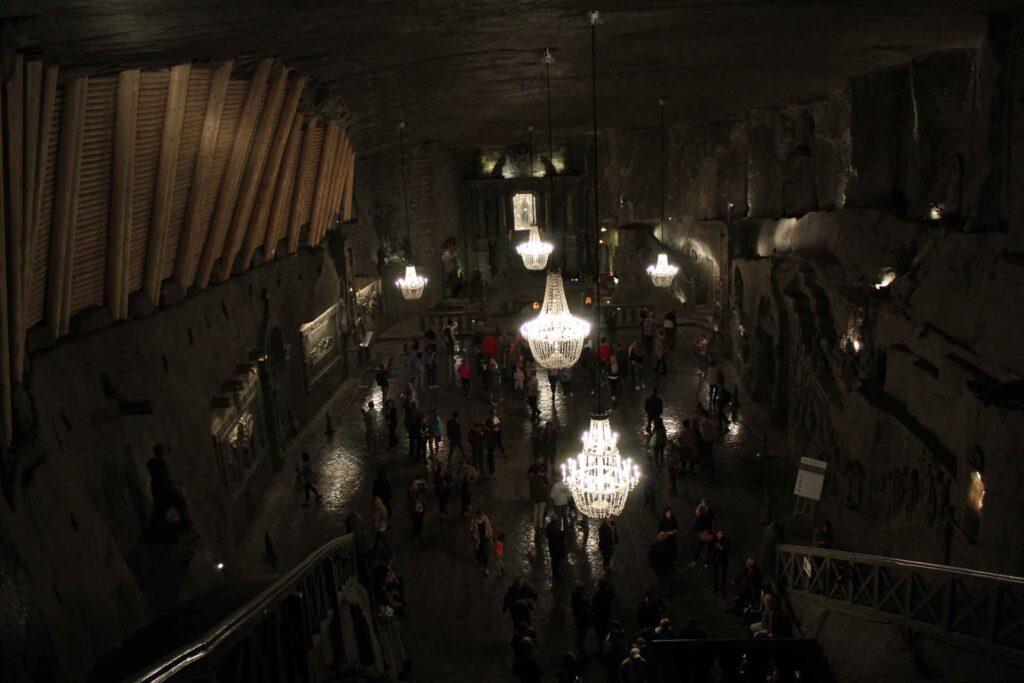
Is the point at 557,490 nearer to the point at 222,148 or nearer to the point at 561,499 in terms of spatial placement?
the point at 561,499

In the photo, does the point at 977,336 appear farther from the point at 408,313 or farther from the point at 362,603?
the point at 408,313

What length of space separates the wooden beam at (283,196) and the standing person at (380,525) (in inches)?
208

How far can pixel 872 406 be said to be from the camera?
10.1 metres

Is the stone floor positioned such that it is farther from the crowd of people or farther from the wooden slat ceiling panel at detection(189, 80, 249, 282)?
the wooden slat ceiling panel at detection(189, 80, 249, 282)

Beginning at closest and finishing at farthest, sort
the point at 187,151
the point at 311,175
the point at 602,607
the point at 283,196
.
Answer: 1. the point at 602,607
2. the point at 187,151
3. the point at 283,196
4. the point at 311,175

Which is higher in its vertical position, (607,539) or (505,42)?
(505,42)

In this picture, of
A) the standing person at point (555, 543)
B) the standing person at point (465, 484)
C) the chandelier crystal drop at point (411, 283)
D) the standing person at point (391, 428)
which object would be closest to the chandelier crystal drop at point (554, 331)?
the standing person at point (555, 543)

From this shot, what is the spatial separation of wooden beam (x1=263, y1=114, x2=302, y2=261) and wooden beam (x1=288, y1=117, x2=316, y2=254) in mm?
83

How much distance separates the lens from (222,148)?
10.1m

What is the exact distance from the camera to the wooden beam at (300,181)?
13470 mm

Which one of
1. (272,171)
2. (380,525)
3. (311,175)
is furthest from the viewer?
(311,175)

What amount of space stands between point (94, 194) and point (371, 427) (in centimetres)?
766

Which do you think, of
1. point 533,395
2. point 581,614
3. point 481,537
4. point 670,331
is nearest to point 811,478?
point 581,614

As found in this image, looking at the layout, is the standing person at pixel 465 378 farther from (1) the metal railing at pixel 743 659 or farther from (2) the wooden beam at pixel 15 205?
(2) the wooden beam at pixel 15 205
